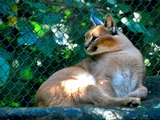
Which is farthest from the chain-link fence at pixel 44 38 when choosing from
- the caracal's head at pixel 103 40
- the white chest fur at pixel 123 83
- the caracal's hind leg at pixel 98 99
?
the caracal's hind leg at pixel 98 99

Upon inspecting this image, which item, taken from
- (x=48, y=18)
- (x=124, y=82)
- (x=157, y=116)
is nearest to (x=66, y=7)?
(x=48, y=18)

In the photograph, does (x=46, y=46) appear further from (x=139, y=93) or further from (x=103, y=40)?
(x=139, y=93)

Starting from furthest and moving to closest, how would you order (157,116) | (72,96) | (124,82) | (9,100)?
1. (9,100)
2. (124,82)
3. (72,96)
4. (157,116)

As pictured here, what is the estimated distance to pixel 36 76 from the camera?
24.9 ft

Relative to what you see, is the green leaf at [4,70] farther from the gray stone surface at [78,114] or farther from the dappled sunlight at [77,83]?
the gray stone surface at [78,114]

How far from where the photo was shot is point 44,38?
7.56 m

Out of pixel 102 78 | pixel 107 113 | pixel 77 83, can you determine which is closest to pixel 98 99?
pixel 77 83

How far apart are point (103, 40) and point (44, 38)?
1.21 m

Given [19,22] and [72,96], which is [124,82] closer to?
[72,96]

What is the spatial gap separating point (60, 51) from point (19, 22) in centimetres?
62

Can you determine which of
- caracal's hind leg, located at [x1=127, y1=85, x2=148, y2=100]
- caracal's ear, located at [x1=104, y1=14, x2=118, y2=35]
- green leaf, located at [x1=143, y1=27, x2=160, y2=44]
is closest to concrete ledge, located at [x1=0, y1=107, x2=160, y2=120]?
caracal's hind leg, located at [x1=127, y1=85, x2=148, y2=100]

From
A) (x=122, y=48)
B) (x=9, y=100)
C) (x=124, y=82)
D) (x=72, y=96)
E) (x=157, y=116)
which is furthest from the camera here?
(x=9, y=100)

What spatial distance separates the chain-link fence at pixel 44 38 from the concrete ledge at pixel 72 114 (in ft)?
8.32

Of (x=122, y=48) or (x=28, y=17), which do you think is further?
(x=28, y=17)
